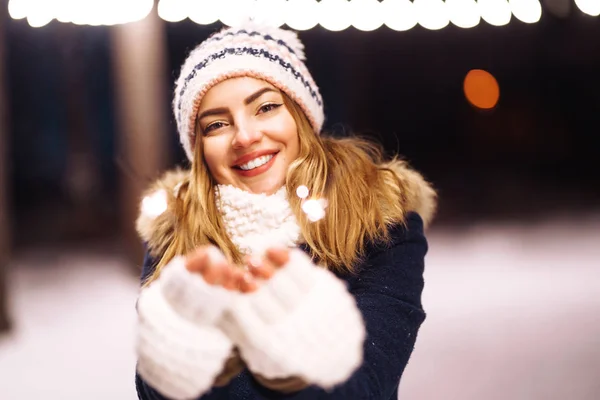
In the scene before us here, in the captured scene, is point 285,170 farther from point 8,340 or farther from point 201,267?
point 8,340

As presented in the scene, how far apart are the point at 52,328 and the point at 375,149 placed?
9.47 feet

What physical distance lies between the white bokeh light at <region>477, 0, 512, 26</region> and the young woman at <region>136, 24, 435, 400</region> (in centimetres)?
112

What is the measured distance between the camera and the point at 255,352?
65cm

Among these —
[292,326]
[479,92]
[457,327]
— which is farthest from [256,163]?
[479,92]

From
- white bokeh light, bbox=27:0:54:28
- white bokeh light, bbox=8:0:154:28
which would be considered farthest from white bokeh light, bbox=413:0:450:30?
white bokeh light, bbox=27:0:54:28

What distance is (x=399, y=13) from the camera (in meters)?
2.40

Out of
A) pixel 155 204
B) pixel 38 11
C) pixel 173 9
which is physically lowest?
pixel 155 204

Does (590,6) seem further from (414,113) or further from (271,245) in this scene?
(414,113)

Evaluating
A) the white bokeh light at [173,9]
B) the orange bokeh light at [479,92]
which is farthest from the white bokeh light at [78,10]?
the orange bokeh light at [479,92]

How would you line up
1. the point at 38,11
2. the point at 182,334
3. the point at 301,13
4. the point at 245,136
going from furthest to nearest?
the point at 301,13, the point at 38,11, the point at 245,136, the point at 182,334

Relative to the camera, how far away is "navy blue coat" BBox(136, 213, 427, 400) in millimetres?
882

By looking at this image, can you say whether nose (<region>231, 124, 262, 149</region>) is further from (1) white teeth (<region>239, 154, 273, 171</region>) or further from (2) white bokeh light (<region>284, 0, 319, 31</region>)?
(2) white bokeh light (<region>284, 0, 319, 31</region>)

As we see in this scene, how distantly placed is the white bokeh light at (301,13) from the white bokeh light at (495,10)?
23.7 inches

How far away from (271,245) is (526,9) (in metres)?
1.62
